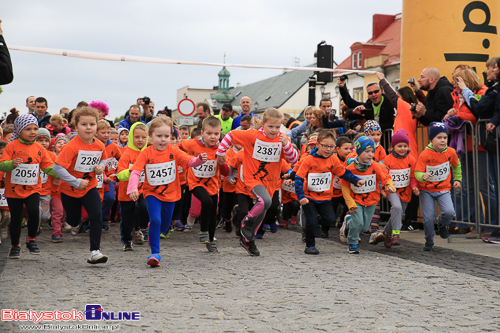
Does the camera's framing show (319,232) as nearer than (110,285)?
No

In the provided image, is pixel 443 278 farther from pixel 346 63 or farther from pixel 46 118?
pixel 346 63

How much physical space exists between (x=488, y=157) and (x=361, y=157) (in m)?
2.17

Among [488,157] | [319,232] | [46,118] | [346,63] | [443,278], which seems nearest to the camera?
[443,278]

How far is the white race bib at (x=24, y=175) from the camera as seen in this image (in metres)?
8.52

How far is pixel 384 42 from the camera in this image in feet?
174

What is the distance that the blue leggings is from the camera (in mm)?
7730

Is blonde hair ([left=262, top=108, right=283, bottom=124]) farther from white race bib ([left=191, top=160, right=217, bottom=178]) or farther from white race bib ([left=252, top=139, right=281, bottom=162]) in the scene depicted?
white race bib ([left=191, top=160, right=217, bottom=178])

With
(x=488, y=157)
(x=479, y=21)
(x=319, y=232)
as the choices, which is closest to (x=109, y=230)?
(x=319, y=232)

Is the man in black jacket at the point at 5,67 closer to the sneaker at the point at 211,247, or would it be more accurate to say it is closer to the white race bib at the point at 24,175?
the white race bib at the point at 24,175

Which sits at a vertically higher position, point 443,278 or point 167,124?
point 167,124

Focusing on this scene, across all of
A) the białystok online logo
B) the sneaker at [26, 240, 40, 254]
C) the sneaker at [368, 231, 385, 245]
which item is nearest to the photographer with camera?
the sneaker at [368, 231, 385, 245]

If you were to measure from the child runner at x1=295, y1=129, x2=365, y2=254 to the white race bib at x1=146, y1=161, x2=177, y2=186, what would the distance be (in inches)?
72.4

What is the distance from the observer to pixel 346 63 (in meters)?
57.3

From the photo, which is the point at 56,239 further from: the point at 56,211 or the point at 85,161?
the point at 85,161
